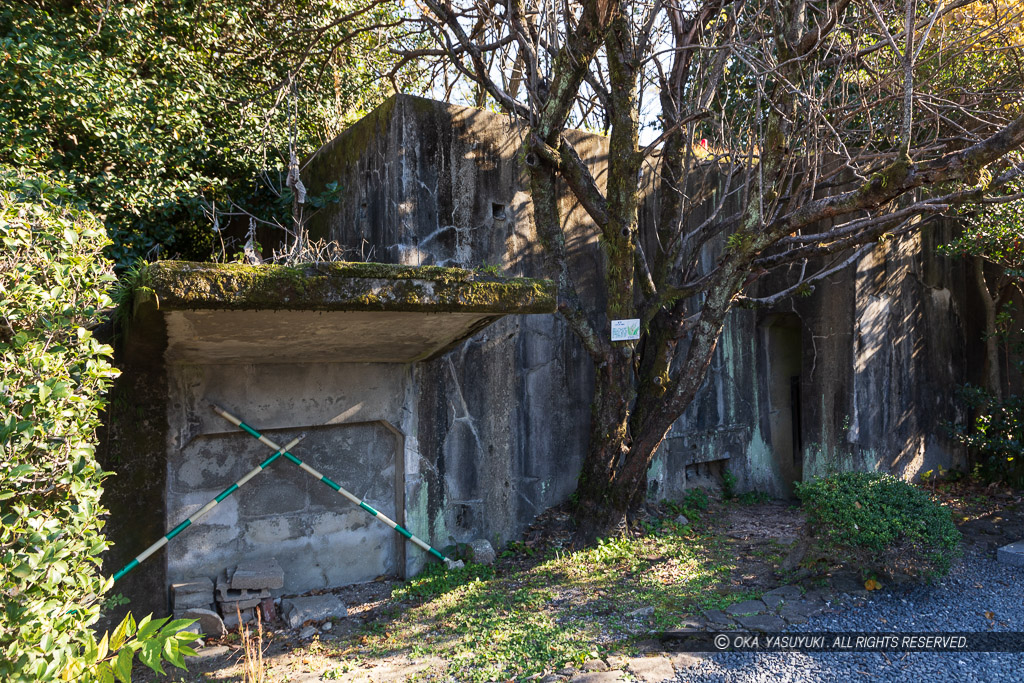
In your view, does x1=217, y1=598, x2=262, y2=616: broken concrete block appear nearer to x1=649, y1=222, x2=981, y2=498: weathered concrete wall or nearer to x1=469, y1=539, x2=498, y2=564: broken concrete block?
x1=469, y1=539, x2=498, y2=564: broken concrete block

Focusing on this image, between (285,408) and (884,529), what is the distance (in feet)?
14.9

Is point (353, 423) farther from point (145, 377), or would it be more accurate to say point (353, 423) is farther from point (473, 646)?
point (473, 646)

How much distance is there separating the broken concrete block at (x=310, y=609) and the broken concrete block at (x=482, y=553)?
1216 mm

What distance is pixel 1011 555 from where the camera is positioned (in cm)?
574

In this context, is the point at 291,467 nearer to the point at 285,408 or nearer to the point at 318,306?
the point at 285,408

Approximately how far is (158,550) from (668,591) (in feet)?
12.3

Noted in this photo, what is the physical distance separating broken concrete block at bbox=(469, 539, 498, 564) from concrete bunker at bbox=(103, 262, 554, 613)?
11.1 inches

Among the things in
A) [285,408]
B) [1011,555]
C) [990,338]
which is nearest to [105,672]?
[285,408]

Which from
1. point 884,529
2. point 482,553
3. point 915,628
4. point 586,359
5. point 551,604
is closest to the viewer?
point 915,628

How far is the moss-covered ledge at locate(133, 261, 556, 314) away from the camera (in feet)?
11.0

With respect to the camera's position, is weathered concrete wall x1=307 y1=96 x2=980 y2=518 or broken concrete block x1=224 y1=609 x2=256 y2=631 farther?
weathered concrete wall x1=307 y1=96 x2=980 y2=518

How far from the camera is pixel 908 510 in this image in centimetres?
509

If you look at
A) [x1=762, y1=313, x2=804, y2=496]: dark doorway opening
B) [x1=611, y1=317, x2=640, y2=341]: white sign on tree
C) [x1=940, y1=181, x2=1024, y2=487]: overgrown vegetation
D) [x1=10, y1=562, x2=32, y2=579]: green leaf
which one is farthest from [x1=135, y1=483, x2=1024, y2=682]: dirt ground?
[x1=10, y1=562, x2=32, y2=579]: green leaf

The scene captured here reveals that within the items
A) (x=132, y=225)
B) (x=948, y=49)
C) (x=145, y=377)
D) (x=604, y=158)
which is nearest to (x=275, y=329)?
(x=145, y=377)
